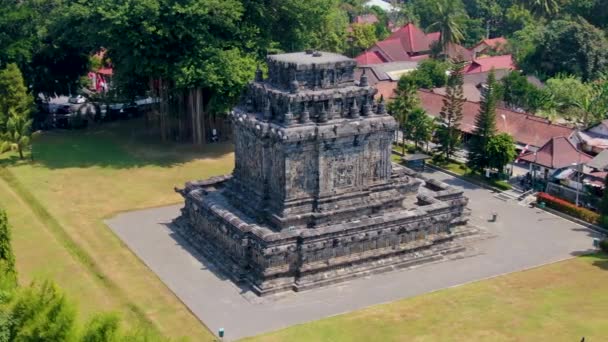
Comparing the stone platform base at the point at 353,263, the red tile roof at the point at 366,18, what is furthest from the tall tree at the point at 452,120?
the red tile roof at the point at 366,18

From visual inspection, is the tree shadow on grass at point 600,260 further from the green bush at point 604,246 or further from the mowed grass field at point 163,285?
the green bush at point 604,246

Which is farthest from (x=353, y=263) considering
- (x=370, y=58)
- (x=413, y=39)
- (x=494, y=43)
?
(x=494, y=43)

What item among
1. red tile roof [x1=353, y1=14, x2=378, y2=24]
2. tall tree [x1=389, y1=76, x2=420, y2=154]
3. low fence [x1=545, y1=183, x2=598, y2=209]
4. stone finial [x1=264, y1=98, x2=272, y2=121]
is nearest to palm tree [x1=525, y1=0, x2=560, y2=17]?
red tile roof [x1=353, y1=14, x2=378, y2=24]

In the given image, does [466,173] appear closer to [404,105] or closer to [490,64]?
[404,105]

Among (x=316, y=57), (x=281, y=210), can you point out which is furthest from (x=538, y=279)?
(x=316, y=57)

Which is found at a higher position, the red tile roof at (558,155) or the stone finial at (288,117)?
the stone finial at (288,117)

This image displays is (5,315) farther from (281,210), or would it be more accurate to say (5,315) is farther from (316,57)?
(316,57)

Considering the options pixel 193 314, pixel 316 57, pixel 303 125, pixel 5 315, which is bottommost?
pixel 193 314
